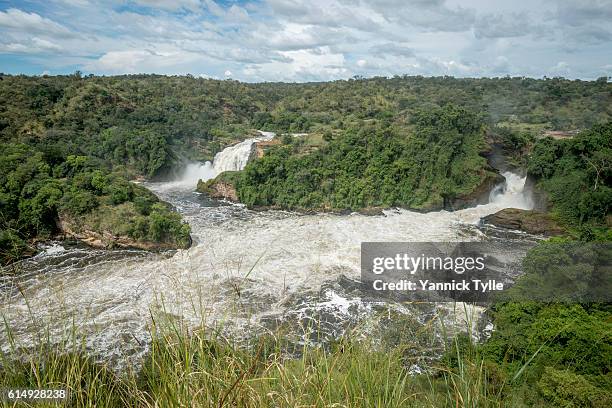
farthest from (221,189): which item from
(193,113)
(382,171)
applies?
(193,113)

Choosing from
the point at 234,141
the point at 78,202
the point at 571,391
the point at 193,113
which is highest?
the point at 193,113

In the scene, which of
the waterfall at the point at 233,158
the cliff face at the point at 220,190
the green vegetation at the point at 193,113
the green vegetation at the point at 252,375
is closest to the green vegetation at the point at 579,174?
the green vegetation at the point at 193,113

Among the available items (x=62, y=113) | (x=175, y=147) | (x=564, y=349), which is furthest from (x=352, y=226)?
(x=62, y=113)

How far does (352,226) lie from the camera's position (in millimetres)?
25062

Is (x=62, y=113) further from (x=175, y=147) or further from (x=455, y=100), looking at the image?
(x=455, y=100)

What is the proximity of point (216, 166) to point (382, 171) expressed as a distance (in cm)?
1572

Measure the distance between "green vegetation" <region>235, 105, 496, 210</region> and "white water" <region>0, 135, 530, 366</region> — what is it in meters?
1.39

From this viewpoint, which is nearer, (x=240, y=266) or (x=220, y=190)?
(x=240, y=266)

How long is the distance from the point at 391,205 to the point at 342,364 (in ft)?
87.1

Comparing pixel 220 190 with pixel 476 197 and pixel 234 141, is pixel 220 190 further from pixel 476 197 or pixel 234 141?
pixel 476 197

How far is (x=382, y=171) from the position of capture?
29484 millimetres

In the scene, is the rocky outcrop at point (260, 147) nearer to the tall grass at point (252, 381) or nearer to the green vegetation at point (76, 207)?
the green vegetation at point (76, 207)

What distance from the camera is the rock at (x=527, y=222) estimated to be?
22.9 m

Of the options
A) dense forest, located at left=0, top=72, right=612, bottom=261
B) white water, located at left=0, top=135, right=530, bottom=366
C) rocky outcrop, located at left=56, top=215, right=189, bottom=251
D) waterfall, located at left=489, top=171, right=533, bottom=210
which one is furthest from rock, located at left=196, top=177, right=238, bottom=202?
waterfall, located at left=489, top=171, right=533, bottom=210
